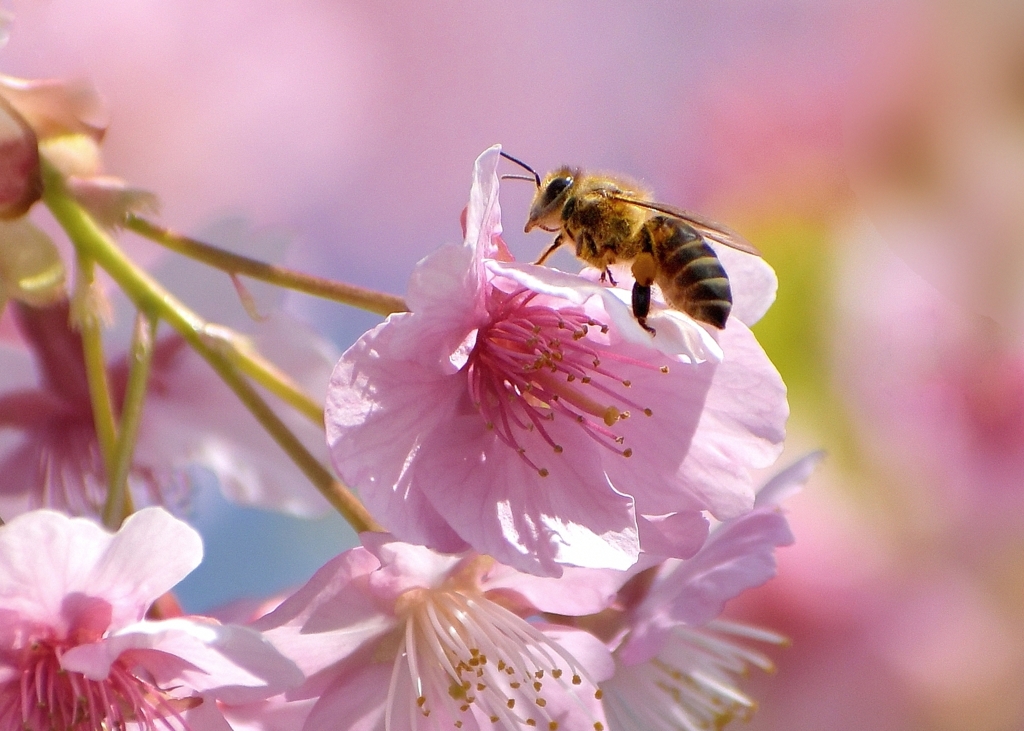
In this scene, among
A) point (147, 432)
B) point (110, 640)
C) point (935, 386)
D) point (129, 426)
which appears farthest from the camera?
point (935, 386)

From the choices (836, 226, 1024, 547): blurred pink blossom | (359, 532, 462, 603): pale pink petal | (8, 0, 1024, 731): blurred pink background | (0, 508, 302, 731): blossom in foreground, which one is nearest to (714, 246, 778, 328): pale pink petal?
(359, 532, 462, 603): pale pink petal

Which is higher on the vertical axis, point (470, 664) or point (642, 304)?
point (642, 304)

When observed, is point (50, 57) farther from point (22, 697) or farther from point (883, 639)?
point (883, 639)

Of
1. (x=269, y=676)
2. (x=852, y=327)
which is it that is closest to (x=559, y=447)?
(x=269, y=676)

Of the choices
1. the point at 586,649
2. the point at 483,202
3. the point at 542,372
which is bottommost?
the point at 586,649

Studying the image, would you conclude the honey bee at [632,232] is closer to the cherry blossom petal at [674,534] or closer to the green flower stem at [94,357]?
the cherry blossom petal at [674,534]

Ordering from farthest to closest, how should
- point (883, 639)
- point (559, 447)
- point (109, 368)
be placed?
point (883, 639), point (109, 368), point (559, 447)

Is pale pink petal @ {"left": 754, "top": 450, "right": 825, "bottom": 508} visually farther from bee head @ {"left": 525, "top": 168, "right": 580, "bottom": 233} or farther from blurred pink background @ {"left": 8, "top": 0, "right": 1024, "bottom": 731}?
blurred pink background @ {"left": 8, "top": 0, "right": 1024, "bottom": 731}

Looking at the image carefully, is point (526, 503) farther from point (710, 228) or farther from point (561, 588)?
point (710, 228)

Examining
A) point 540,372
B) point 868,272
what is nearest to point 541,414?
point 540,372
